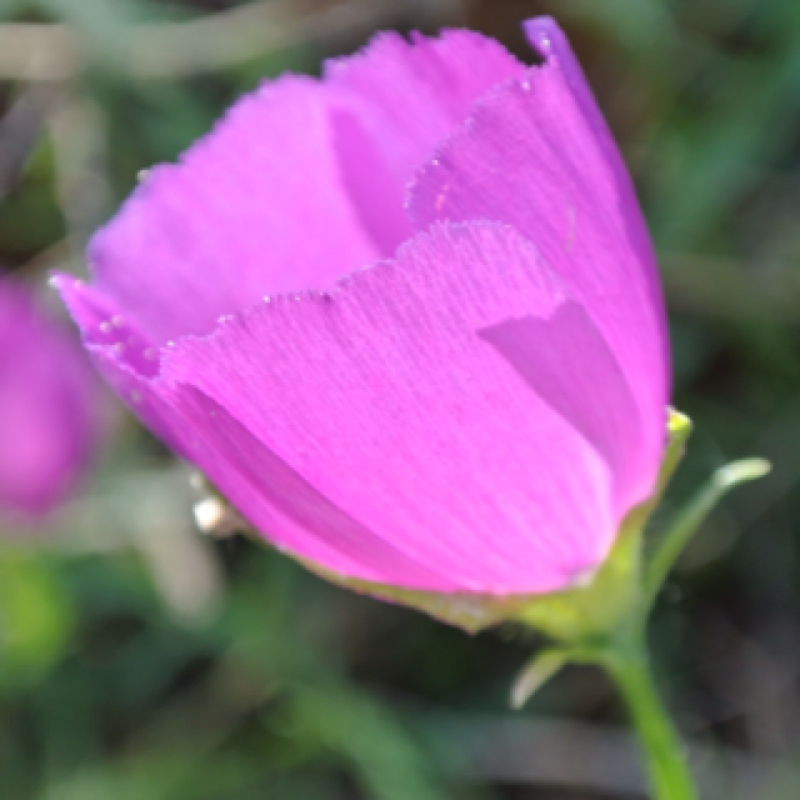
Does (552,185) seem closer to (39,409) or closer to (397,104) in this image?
(397,104)

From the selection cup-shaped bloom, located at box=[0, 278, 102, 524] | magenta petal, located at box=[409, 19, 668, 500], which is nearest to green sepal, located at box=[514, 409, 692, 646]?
magenta petal, located at box=[409, 19, 668, 500]

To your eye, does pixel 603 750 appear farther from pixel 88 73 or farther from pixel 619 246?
pixel 88 73

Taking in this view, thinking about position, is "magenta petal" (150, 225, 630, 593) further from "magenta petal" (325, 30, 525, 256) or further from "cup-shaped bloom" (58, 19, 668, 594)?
"magenta petal" (325, 30, 525, 256)

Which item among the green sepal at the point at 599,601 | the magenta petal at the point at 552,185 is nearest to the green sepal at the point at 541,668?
the green sepal at the point at 599,601

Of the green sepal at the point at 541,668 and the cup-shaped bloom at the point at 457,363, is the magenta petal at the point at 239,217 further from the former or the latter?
the green sepal at the point at 541,668

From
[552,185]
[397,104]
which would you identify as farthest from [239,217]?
[552,185]

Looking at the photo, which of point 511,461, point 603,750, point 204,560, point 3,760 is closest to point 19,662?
point 3,760

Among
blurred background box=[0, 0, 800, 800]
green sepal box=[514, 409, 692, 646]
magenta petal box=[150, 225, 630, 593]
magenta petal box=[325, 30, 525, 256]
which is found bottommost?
blurred background box=[0, 0, 800, 800]

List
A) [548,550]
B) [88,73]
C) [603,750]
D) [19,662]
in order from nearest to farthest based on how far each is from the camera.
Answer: [548,550] → [603,750] → [19,662] → [88,73]
